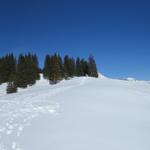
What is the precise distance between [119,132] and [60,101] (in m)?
Answer: 6.16

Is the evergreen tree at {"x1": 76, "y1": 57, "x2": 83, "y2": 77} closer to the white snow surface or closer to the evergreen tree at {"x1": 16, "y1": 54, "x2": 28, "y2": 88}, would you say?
the evergreen tree at {"x1": 16, "y1": 54, "x2": 28, "y2": 88}

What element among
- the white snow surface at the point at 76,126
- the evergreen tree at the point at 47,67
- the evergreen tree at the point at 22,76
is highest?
the evergreen tree at the point at 47,67

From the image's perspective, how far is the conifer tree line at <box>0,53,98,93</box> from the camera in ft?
215

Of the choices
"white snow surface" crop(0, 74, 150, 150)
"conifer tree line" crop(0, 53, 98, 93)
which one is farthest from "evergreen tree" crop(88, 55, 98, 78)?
"white snow surface" crop(0, 74, 150, 150)

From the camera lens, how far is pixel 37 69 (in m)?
80.0

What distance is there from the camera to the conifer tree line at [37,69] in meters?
65.6

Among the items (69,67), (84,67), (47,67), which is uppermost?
(84,67)

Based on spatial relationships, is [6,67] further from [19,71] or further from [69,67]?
[69,67]

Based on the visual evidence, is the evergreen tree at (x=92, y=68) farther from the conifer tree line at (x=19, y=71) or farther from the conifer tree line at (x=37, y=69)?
the conifer tree line at (x=19, y=71)

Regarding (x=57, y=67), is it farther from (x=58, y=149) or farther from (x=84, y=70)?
(x=58, y=149)

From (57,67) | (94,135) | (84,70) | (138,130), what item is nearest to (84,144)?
(94,135)

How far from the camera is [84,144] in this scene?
850cm

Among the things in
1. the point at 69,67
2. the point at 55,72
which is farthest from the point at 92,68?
the point at 55,72

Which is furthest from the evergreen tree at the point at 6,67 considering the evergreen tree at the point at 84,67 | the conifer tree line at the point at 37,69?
the evergreen tree at the point at 84,67
